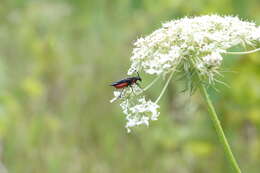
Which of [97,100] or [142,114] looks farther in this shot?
[97,100]

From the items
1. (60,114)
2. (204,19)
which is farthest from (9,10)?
(204,19)

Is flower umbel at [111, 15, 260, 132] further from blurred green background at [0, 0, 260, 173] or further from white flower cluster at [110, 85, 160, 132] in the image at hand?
blurred green background at [0, 0, 260, 173]

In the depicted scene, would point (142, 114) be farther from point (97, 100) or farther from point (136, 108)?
point (97, 100)

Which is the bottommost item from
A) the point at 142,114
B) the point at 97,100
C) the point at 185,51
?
the point at 142,114

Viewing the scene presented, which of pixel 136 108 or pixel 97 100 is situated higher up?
pixel 97 100

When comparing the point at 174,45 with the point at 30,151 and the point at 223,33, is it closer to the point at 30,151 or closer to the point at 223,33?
the point at 223,33

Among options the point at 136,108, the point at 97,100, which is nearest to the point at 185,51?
the point at 136,108
